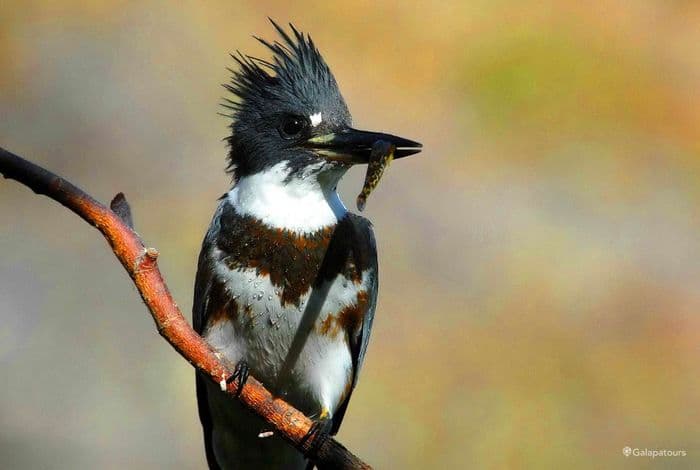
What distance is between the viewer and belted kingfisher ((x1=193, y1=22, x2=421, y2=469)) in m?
3.07

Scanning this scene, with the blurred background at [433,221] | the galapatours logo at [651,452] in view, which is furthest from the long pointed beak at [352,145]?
the galapatours logo at [651,452]

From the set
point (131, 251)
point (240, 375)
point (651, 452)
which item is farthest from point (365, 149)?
point (651, 452)

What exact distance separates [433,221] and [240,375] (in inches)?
142

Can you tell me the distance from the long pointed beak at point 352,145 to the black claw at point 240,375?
23.9 inches

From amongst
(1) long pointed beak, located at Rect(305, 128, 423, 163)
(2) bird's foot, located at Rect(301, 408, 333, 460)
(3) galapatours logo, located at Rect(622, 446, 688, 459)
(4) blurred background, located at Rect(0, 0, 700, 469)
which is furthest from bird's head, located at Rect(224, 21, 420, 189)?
(3) galapatours logo, located at Rect(622, 446, 688, 459)

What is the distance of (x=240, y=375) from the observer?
2773 millimetres

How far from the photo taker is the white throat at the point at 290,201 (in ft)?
10.2

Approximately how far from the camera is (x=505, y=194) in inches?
265

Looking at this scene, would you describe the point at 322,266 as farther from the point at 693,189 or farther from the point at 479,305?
the point at 693,189

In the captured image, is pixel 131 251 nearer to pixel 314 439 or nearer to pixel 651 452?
pixel 314 439

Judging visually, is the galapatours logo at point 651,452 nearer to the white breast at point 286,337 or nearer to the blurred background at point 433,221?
the blurred background at point 433,221

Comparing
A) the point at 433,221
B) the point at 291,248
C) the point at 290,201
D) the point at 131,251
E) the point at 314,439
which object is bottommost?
the point at 131,251

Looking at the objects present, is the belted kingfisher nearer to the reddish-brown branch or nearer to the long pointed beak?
the long pointed beak

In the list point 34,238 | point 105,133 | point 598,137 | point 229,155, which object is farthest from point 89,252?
point 598,137
